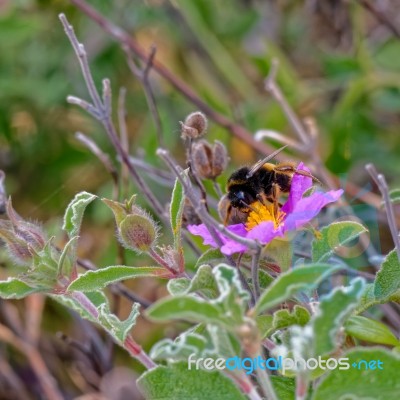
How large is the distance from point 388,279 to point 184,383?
0.20 metres

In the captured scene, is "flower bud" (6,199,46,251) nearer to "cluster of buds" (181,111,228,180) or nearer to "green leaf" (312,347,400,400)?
"cluster of buds" (181,111,228,180)

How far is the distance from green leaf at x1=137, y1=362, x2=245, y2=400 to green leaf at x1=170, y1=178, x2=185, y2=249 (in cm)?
11

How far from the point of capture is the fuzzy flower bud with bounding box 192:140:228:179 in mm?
773

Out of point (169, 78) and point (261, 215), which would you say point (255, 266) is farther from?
point (169, 78)

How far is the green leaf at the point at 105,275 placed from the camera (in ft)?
2.17

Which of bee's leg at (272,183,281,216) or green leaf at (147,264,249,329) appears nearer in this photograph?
green leaf at (147,264,249,329)

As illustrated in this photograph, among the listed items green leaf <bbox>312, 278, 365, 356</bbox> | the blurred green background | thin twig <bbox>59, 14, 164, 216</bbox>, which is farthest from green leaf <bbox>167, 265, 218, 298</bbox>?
the blurred green background

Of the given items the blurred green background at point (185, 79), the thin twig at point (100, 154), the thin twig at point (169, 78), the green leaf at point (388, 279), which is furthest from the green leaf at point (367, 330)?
the blurred green background at point (185, 79)

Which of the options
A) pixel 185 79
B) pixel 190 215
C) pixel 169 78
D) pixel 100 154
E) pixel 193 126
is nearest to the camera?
pixel 193 126

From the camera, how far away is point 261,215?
2.50 feet

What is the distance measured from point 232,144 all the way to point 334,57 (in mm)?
275

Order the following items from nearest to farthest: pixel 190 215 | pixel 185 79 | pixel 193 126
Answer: pixel 193 126
pixel 190 215
pixel 185 79

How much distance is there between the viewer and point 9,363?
1396mm

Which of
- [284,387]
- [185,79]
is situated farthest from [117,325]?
[185,79]
